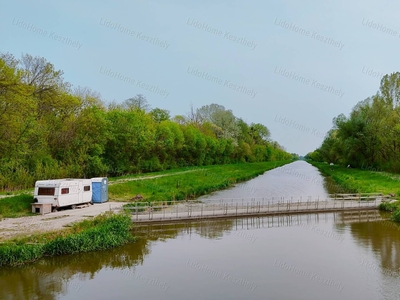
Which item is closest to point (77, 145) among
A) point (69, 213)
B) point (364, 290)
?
point (69, 213)

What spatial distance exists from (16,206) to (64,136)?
20589 millimetres

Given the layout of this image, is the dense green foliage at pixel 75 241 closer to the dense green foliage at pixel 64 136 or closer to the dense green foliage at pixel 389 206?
the dense green foliage at pixel 64 136

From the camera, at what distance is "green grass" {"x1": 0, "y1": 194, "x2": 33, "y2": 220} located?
2344cm

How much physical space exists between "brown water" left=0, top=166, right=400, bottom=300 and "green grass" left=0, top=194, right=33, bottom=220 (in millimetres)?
7597

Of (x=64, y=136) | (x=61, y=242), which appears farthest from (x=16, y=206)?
(x=64, y=136)

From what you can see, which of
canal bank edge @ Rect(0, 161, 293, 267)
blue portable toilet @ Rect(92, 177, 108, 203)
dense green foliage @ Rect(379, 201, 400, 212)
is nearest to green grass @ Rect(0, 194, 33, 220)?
canal bank edge @ Rect(0, 161, 293, 267)

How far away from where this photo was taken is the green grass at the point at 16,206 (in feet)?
76.9

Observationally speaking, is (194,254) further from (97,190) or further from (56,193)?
(97,190)

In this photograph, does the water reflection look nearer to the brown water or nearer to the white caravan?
the brown water

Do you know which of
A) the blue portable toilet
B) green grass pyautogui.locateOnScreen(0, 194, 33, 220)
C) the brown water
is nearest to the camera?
the brown water

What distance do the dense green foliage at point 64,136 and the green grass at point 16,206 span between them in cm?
738

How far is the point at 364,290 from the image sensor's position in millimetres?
14523

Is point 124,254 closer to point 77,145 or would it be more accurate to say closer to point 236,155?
point 77,145

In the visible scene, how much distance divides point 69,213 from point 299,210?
17.4 m
